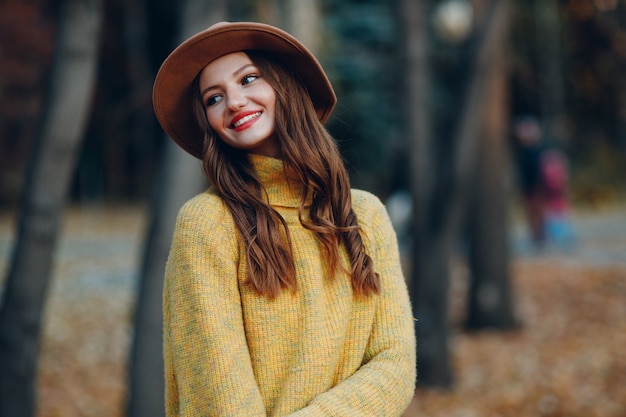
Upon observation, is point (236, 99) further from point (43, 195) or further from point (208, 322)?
point (43, 195)

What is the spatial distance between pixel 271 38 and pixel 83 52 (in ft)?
8.25

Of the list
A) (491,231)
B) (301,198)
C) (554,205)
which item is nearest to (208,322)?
(301,198)

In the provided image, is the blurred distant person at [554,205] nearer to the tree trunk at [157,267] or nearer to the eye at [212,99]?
the tree trunk at [157,267]

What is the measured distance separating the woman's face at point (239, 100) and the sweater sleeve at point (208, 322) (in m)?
0.22

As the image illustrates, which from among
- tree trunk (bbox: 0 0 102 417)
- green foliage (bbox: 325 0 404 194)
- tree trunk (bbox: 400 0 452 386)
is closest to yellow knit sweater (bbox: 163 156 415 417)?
tree trunk (bbox: 0 0 102 417)

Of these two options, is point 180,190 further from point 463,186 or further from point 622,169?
point 622,169

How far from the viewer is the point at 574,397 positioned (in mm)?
6156

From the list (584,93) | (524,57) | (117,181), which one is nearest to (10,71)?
→ (117,181)

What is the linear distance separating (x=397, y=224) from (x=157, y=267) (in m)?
8.33

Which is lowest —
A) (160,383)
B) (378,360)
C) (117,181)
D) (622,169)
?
(622,169)

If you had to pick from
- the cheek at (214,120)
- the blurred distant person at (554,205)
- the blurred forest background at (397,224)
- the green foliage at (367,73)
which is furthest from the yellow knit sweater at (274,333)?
the green foliage at (367,73)

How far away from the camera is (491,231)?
851 cm

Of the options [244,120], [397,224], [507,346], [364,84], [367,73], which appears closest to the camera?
[244,120]

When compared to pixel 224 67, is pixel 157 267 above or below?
below
